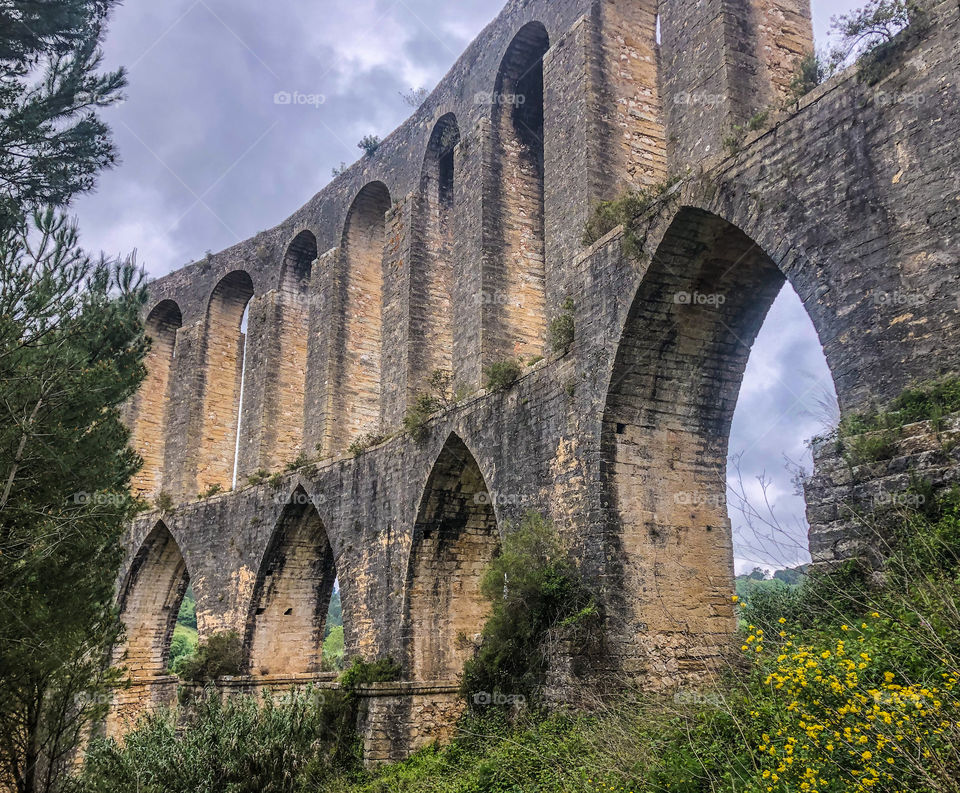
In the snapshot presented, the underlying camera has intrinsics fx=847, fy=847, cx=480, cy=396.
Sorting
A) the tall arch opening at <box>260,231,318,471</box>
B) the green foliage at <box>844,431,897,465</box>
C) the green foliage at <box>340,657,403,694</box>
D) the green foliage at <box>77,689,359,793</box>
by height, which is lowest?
the green foliage at <box>77,689,359,793</box>

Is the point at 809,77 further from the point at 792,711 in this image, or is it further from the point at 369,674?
the point at 369,674

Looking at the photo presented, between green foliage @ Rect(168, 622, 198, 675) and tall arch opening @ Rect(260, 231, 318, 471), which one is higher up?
tall arch opening @ Rect(260, 231, 318, 471)

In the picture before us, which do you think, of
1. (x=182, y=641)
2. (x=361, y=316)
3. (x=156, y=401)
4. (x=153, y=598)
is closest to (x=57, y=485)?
(x=361, y=316)

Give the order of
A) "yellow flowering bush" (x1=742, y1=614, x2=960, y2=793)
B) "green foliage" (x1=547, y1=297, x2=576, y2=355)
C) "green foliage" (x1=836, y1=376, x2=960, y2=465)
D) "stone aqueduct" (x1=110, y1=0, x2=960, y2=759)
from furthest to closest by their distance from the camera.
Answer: "green foliage" (x1=547, y1=297, x2=576, y2=355)
"stone aqueduct" (x1=110, y1=0, x2=960, y2=759)
"green foliage" (x1=836, y1=376, x2=960, y2=465)
"yellow flowering bush" (x1=742, y1=614, x2=960, y2=793)

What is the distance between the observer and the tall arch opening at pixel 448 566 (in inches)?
447

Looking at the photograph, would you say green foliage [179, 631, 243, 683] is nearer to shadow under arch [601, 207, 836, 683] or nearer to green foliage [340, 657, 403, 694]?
green foliage [340, 657, 403, 694]

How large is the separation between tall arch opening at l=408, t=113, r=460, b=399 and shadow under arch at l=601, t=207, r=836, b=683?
5.60 m

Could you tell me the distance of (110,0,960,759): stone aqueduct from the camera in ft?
19.6

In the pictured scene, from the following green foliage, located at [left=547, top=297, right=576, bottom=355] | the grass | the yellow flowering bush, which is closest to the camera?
the yellow flowering bush

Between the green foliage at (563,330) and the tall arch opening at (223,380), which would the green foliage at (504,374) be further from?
the tall arch opening at (223,380)

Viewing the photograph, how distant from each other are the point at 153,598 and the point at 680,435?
15.2m

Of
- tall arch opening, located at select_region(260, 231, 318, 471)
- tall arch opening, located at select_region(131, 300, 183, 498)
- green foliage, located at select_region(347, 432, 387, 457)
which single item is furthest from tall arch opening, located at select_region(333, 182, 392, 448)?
tall arch opening, located at select_region(131, 300, 183, 498)

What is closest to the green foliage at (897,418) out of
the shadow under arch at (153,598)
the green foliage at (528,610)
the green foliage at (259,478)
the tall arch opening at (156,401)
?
the green foliage at (528,610)

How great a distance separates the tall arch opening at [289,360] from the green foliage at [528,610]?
9.58 meters
